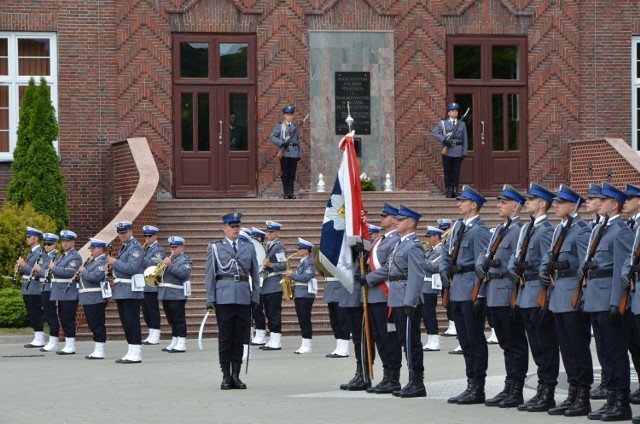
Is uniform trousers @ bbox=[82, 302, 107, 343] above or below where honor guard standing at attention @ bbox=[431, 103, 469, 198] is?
below

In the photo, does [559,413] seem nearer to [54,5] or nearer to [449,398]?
[449,398]

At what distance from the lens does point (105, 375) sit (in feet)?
59.8

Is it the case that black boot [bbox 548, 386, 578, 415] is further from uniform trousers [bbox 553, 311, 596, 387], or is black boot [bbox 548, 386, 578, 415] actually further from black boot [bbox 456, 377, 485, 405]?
black boot [bbox 456, 377, 485, 405]

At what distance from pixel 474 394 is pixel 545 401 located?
37.0 inches

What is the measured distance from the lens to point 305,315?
2225 cm

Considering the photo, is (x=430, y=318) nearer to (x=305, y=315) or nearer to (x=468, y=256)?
(x=305, y=315)

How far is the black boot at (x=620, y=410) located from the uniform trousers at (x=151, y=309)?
1129 centimetres

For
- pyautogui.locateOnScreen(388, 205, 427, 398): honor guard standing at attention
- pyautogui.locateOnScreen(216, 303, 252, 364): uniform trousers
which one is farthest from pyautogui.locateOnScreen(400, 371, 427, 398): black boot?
pyautogui.locateOnScreen(216, 303, 252, 364): uniform trousers

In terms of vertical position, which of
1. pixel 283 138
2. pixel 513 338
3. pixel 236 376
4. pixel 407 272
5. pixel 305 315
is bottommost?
pixel 236 376

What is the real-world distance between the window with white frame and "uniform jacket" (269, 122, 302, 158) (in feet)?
15.5

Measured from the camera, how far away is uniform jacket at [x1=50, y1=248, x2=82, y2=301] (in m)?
21.8

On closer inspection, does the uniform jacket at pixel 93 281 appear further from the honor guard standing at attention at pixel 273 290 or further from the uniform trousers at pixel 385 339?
the uniform trousers at pixel 385 339

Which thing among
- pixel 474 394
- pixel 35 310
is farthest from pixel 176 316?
pixel 474 394

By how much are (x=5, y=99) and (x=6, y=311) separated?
7441 millimetres
